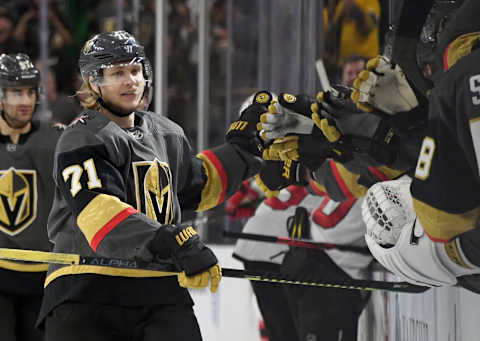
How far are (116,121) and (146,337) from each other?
1.71ft

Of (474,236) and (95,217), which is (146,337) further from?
(474,236)

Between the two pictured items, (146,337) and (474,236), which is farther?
(146,337)

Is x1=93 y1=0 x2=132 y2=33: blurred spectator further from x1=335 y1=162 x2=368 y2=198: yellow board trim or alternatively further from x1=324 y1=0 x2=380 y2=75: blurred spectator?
x1=335 y1=162 x2=368 y2=198: yellow board trim

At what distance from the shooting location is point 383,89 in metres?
2.29

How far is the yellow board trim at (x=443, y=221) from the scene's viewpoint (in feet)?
5.48

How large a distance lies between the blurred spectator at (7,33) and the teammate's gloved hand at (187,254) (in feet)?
15.4

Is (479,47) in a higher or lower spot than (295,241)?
higher

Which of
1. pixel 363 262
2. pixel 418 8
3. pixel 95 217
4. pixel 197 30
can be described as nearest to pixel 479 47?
pixel 418 8

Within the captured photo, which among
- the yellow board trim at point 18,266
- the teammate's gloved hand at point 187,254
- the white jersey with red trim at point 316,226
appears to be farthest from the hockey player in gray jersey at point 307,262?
the yellow board trim at point 18,266

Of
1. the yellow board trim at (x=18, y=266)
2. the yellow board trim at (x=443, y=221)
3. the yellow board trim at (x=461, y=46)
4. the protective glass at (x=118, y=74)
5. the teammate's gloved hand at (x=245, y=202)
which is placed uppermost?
the yellow board trim at (x=461, y=46)

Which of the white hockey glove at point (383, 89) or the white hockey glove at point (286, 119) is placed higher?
the white hockey glove at point (383, 89)

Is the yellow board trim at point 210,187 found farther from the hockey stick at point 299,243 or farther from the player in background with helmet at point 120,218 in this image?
the hockey stick at point 299,243

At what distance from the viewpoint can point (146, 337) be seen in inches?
84.7

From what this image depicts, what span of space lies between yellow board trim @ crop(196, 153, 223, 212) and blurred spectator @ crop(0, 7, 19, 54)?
13.8 ft
